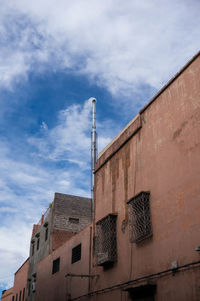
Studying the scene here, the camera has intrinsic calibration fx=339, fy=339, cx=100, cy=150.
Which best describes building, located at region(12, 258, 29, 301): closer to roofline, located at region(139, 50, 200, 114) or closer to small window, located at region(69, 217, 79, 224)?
small window, located at region(69, 217, 79, 224)

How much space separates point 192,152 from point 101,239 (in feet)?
18.5

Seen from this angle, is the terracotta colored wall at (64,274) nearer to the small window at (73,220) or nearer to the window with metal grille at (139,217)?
the window with metal grille at (139,217)

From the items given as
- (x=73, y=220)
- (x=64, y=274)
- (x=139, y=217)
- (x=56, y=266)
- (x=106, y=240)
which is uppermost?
(x=73, y=220)

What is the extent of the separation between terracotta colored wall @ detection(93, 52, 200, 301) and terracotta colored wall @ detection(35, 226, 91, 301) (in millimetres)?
1709

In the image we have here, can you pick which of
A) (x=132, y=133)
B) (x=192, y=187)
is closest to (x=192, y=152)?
(x=192, y=187)

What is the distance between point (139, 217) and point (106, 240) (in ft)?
7.65

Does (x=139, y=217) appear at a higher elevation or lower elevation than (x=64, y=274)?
higher

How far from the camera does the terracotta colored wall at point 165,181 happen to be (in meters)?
8.88

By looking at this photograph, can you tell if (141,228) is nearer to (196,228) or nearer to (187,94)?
(196,228)

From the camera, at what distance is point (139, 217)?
10.9 m

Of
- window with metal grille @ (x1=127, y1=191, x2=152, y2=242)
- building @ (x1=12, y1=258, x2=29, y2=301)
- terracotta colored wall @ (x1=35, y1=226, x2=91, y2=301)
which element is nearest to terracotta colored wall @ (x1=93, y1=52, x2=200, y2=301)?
window with metal grille @ (x1=127, y1=191, x2=152, y2=242)

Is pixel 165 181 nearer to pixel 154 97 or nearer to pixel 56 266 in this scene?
pixel 154 97

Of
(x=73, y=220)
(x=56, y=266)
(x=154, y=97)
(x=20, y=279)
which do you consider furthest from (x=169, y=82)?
(x=20, y=279)

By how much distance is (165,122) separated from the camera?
422 inches
